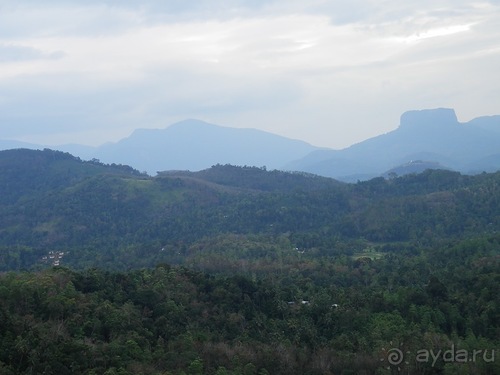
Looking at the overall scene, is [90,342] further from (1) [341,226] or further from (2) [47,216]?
(2) [47,216]

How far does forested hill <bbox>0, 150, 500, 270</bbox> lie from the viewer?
64.2 m

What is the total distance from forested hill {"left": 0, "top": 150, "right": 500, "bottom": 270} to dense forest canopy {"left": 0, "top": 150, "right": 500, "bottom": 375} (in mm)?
267

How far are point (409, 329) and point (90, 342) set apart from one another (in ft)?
44.6

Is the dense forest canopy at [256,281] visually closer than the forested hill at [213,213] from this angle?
Yes

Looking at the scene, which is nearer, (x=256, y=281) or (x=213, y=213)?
(x=256, y=281)

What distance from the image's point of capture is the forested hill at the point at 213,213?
64.2m

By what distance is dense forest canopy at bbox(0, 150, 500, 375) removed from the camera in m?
23.6

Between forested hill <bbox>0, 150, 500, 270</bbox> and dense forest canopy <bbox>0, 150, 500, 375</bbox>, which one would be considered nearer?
dense forest canopy <bbox>0, 150, 500, 375</bbox>

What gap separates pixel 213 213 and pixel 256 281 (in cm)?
4675

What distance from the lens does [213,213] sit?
84.1 meters

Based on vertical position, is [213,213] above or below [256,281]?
above

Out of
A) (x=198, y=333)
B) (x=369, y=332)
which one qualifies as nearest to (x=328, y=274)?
(x=369, y=332)

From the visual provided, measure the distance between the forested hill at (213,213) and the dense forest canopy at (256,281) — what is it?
27cm

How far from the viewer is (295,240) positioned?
2552 inches
